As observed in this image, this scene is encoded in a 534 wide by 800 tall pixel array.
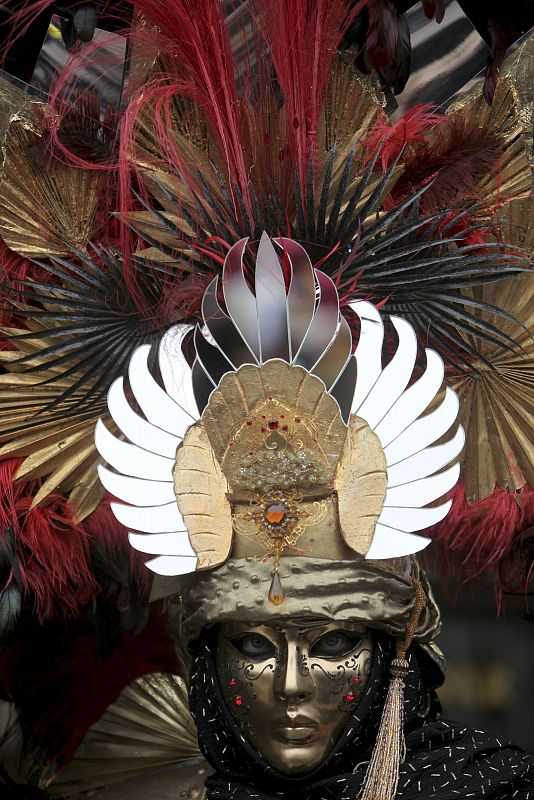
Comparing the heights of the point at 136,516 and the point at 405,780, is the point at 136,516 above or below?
above

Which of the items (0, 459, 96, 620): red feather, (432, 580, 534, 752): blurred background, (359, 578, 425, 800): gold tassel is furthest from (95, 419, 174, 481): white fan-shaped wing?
(432, 580, 534, 752): blurred background

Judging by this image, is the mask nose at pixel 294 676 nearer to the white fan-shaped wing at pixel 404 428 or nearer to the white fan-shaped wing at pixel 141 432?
the white fan-shaped wing at pixel 404 428

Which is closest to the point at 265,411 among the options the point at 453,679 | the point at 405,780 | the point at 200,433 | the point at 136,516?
the point at 200,433

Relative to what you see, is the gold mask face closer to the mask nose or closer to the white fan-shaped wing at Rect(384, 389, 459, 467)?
the mask nose

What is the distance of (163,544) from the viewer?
2662 millimetres

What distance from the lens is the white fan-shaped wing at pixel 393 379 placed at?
2658 millimetres

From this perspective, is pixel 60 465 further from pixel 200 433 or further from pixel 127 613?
pixel 127 613

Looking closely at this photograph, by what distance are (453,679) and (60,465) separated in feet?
5.43

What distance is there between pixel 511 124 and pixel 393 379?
24.1 inches

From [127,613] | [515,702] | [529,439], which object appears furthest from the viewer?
[515,702]

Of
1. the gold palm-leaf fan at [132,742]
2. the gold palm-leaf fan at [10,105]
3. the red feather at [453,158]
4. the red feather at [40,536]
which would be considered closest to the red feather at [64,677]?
the gold palm-leaf fan at [132,742]

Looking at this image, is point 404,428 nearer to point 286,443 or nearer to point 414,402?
point 414,402

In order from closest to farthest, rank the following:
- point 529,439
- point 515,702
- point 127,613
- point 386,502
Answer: point 386,502, point 529,439, point 127,613, point 515,702

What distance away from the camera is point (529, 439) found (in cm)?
283
